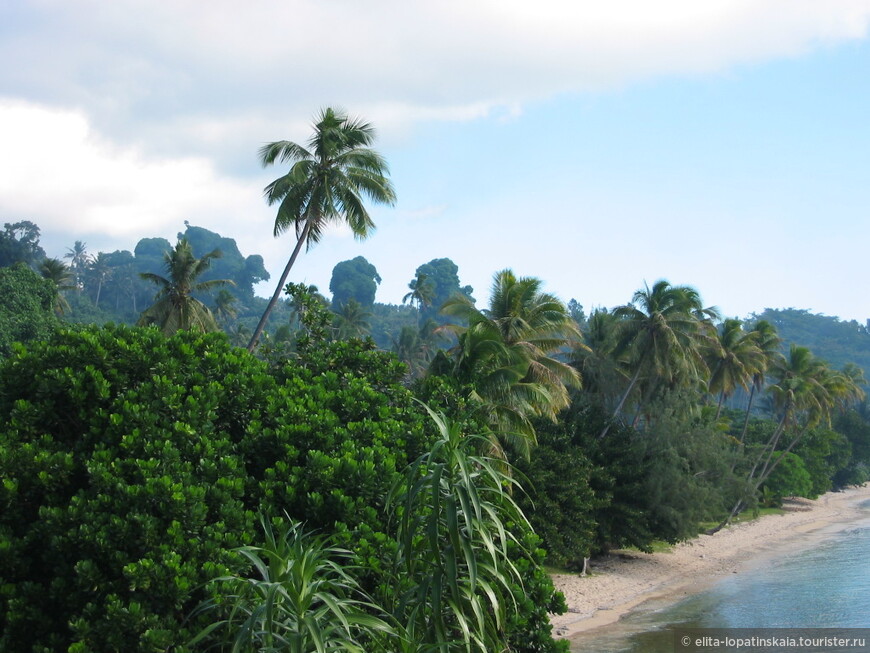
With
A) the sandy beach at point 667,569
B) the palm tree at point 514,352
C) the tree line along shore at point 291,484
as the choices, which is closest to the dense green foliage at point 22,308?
the tree line along shore at point 291,484

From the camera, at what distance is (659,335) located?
33844 millimetres

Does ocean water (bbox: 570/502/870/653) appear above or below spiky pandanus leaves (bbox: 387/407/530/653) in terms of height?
below

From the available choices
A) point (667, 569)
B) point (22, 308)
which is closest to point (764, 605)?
point (667, 569)

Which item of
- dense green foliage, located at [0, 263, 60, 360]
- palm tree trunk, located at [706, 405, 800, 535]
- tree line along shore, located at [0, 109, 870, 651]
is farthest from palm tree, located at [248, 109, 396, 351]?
palm tree trunk, located at [706, 405, 800, 535]

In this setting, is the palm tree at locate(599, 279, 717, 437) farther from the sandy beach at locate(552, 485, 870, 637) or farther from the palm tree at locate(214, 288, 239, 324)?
the palm tree at locate(214, 288, 239, 324)

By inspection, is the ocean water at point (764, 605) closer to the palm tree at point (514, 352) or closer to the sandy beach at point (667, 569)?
the sandy beach at point (667, 569)

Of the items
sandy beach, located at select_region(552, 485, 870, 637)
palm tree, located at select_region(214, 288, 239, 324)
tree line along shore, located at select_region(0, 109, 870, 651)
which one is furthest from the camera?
palm tree, located at select_region(214, 288, 239, 324)

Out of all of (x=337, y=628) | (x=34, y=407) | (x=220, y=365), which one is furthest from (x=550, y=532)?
(x=337, y=628)

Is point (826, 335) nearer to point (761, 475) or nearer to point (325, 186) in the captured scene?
point (761, 475)

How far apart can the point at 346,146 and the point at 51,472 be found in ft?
59.1

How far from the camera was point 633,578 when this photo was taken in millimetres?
29562

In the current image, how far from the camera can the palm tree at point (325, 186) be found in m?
24.8

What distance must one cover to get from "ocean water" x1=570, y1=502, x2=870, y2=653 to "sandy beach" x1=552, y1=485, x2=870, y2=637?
73cm

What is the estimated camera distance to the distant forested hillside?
442 ft
